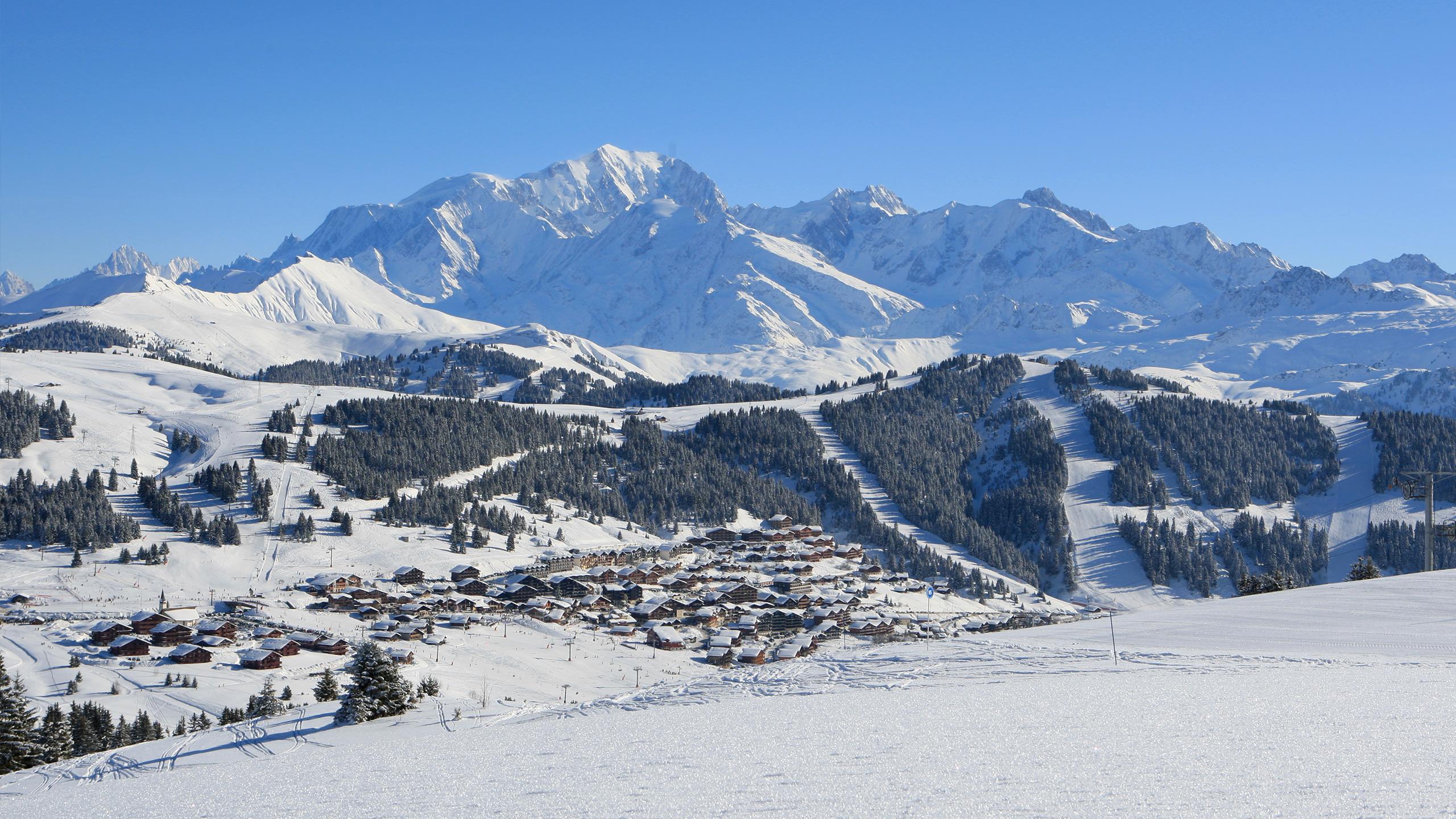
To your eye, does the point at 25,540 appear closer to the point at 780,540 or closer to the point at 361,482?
the point at 361,482

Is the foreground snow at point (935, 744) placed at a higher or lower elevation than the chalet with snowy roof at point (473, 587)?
higher

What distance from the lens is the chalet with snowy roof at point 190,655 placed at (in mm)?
82312

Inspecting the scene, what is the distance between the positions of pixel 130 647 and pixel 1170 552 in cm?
14579

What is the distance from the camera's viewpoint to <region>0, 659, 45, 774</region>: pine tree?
45.4 metres

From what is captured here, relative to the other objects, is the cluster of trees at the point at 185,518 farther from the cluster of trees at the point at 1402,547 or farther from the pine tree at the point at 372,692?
the cluster of trees at the point at 1402,547

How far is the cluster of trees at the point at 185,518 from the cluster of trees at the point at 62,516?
468cm

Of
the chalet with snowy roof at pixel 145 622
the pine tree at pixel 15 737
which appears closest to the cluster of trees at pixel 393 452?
the chalet with snowy roof at pixel 145 622

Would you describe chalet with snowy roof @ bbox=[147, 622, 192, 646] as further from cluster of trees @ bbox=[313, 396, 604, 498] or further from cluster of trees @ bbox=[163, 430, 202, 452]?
cluster of trees @ bbox=[163, 430, 202, 452]

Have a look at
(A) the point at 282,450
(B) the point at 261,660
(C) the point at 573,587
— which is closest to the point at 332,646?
(B) the point at 261,660

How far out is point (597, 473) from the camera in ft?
640

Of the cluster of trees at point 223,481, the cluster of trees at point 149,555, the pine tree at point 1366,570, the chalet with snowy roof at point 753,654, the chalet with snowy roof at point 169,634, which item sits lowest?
the chalet with snowy roof at point 753,654

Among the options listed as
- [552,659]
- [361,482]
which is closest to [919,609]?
[552,659]

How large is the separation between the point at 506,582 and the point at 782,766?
97.7 meters

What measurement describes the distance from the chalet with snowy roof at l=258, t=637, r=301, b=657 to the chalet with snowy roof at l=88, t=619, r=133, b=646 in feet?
37.9
